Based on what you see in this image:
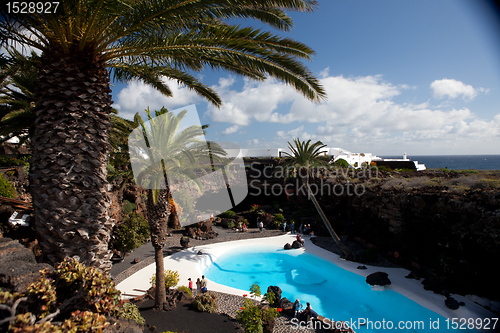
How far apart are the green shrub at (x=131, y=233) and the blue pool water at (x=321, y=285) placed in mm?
5371

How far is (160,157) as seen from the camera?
29.5 ft

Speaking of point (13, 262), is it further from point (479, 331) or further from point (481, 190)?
point (481, 190)

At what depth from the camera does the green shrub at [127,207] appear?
17828 mm

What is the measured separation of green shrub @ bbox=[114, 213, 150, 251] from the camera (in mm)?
14922

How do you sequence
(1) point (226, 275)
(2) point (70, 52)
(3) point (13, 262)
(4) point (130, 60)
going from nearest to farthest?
1. (3) point (13, 262)
2. (2) point (70, 52)
3. (4) point (130, 60)
4. (1) point (226, 275)

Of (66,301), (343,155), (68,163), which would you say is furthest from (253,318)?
(343,155)

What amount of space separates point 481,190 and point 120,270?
64.6 ft

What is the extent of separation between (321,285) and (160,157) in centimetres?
1188

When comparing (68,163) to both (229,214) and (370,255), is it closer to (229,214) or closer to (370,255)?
(370,255)

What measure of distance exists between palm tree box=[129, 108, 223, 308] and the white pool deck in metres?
3.44

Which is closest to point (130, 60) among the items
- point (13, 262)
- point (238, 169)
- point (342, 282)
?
point (13, 262)

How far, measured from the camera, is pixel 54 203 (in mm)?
3994

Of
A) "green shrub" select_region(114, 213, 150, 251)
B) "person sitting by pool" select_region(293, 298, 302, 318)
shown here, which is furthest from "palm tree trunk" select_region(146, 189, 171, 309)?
"green shrub" select_region(114, 213, 150, 251)

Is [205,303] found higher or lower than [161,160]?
lower
